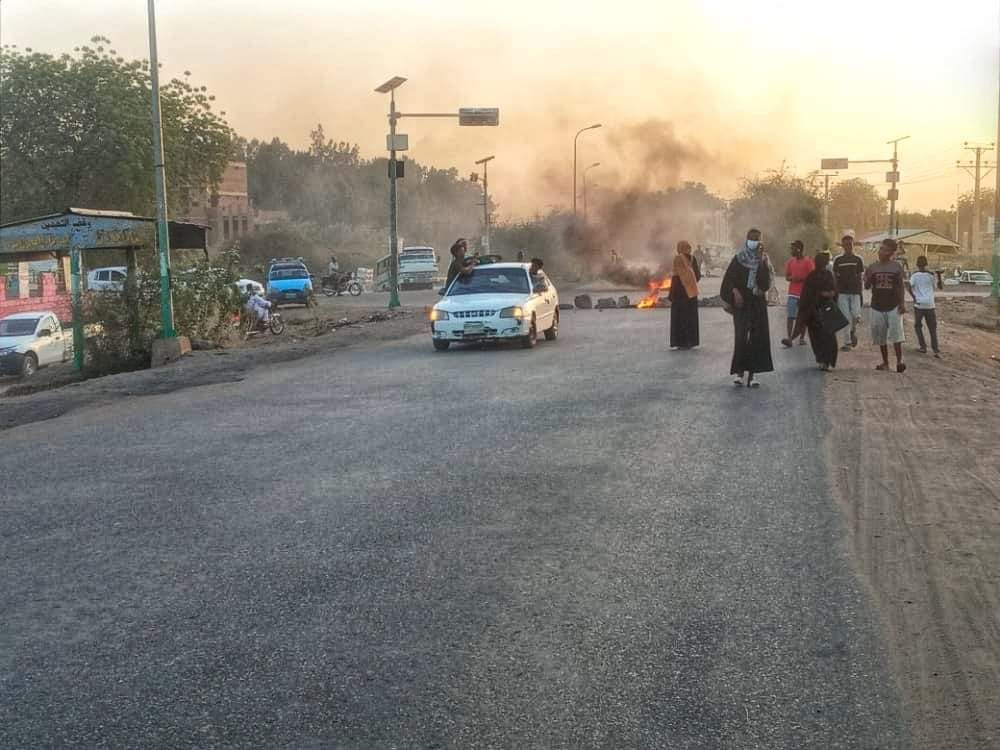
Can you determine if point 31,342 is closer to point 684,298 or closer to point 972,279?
point 684,298

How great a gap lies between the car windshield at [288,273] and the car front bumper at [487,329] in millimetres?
24616

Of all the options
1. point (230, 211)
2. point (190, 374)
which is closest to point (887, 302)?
point (190, 374)

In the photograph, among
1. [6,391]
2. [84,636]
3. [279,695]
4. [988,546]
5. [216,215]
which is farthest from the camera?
[216,215]

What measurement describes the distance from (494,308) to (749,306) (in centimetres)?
680

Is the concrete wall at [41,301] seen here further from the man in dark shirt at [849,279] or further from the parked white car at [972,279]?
the parked white car at [972,279]

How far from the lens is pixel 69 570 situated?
641cm

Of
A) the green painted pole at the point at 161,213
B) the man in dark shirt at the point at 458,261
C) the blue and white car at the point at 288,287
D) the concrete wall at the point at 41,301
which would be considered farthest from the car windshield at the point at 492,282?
the blue and white car at the point at 288,287

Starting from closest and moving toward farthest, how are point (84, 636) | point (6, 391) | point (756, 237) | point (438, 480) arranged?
point (84, 636) → point (438, 480) → point (756, 237) → point (6, 391)

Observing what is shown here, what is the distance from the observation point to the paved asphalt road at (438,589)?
430 centimetres

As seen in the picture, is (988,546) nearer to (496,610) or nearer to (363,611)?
(496,610)

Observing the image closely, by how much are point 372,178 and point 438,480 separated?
130150 millimetres

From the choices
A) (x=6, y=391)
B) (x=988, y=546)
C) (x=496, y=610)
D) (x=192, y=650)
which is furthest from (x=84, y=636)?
(x=6, y=391)

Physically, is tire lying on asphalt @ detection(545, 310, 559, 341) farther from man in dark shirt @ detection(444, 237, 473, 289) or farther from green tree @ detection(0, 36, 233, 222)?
green tree @ detection(0, 36, 233, 222)

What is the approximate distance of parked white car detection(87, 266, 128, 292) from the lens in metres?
22.6
